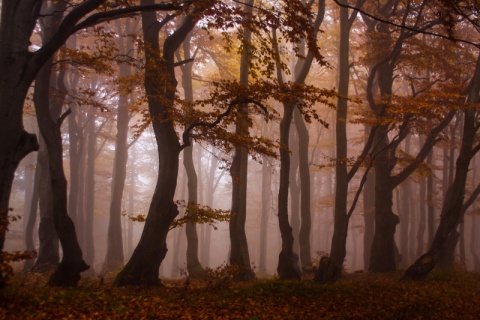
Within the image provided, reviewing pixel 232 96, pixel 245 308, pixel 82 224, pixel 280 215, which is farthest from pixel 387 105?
pixel 82 224

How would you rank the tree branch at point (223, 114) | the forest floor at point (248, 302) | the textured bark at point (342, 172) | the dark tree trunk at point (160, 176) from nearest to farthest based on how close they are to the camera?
1. the forest floor at point (248, 302)
2. the tree branch at point (223, 114)
3. the dark tree trunk at point (160, 176)
4. the textured bark at point (342, 172)

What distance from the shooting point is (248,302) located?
738cm

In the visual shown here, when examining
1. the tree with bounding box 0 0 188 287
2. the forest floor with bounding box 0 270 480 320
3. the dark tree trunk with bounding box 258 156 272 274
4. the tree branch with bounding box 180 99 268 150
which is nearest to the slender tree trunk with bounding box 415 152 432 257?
the dark tree trunk with bounding box 258 156 272 274

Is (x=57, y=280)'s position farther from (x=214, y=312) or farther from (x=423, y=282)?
(x=423, y=282)

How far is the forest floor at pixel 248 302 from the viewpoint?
5.78 m

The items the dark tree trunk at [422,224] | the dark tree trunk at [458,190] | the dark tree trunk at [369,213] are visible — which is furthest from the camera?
the dark tree trunk at [422,224]

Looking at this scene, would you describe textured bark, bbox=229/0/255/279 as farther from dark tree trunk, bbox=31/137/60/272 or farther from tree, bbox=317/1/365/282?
dark tree trunk, bbox=31/137/60/272

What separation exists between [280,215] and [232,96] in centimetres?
446

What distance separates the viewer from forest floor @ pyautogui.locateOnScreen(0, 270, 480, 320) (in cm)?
578

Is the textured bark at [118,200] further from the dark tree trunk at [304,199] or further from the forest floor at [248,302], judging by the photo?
the dark tree trunk at [304,199]

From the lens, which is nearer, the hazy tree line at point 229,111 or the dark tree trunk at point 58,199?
the hazy tree line at point 229,111

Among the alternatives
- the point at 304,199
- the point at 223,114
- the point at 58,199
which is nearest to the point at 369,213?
the point at 304,199

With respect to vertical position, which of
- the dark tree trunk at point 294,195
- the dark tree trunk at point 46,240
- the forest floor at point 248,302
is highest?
the dark tree trunk at point 294,195

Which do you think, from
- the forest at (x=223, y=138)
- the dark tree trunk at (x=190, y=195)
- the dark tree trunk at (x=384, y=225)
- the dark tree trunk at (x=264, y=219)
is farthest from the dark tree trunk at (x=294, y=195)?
the dark tree trunk at (x=384, y=225)
